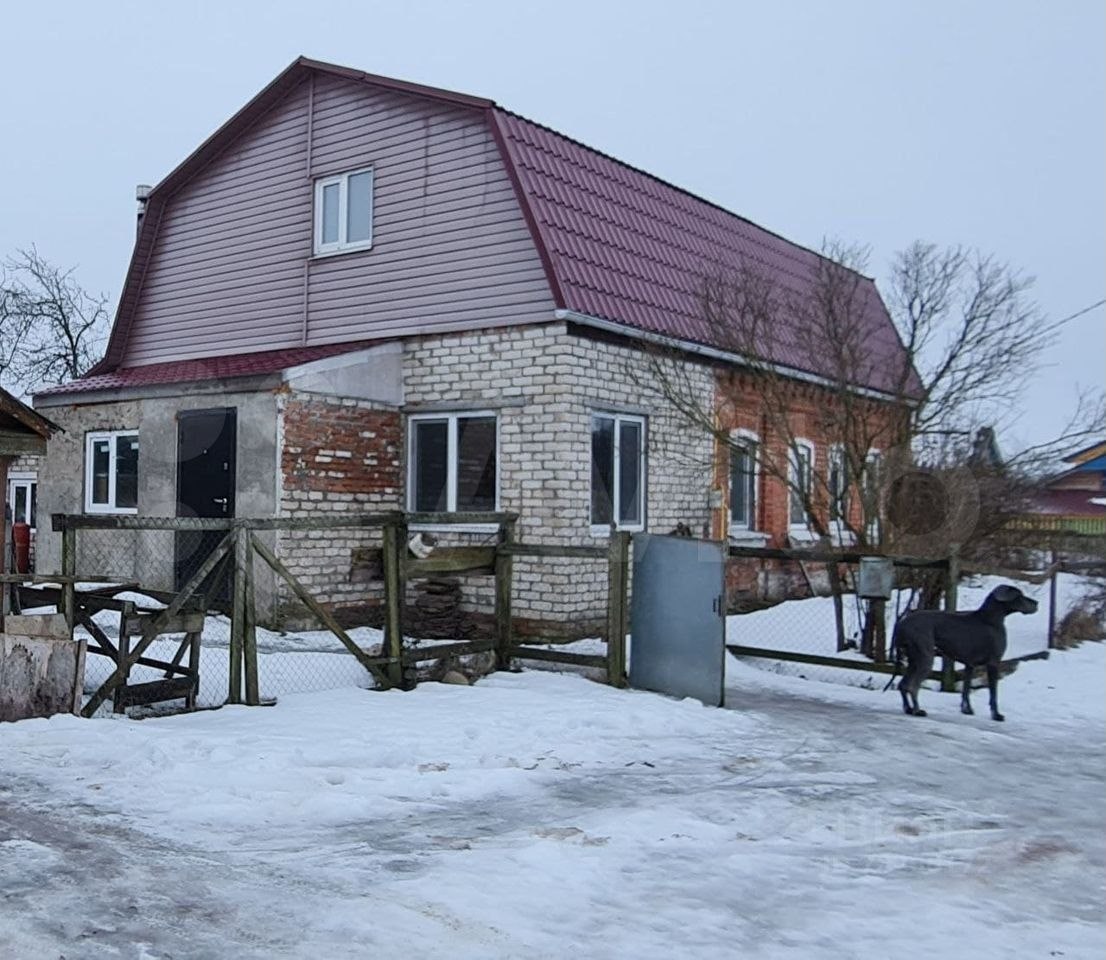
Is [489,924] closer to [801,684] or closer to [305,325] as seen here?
[801,684]

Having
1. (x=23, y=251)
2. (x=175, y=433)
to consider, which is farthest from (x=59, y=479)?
(x=23, y=251)

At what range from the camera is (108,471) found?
49.2 ft

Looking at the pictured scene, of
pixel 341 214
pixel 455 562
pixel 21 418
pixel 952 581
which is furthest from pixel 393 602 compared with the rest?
pixel 341 214

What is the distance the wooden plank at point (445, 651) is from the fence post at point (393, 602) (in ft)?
0.38

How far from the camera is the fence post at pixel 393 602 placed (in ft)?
29.3

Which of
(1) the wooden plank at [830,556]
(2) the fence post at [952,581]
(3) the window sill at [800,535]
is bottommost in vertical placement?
(2) the fence post at [952,581]

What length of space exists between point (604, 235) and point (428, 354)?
2.67 m

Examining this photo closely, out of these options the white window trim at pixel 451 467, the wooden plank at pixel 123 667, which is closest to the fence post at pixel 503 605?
the white window trim at pixel 451 467

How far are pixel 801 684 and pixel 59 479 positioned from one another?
10789 mm

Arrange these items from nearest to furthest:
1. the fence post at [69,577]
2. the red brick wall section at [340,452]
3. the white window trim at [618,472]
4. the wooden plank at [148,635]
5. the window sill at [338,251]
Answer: the wooden plank at [148,635]
the fence post at [69,577]
the white window trim at [618,472]
the red brick wall section at [340,452]
the window sill at [338,251]

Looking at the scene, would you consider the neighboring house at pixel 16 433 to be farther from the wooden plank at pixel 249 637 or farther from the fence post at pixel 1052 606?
the fence post at pixel 1052 606

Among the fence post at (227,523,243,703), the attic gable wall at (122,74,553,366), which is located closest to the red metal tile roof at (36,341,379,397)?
the attic gable wall at (122,74,553,366)

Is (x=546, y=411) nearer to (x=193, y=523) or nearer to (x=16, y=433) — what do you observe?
(x=193, y=523)

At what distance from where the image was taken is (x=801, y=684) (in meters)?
10.5
